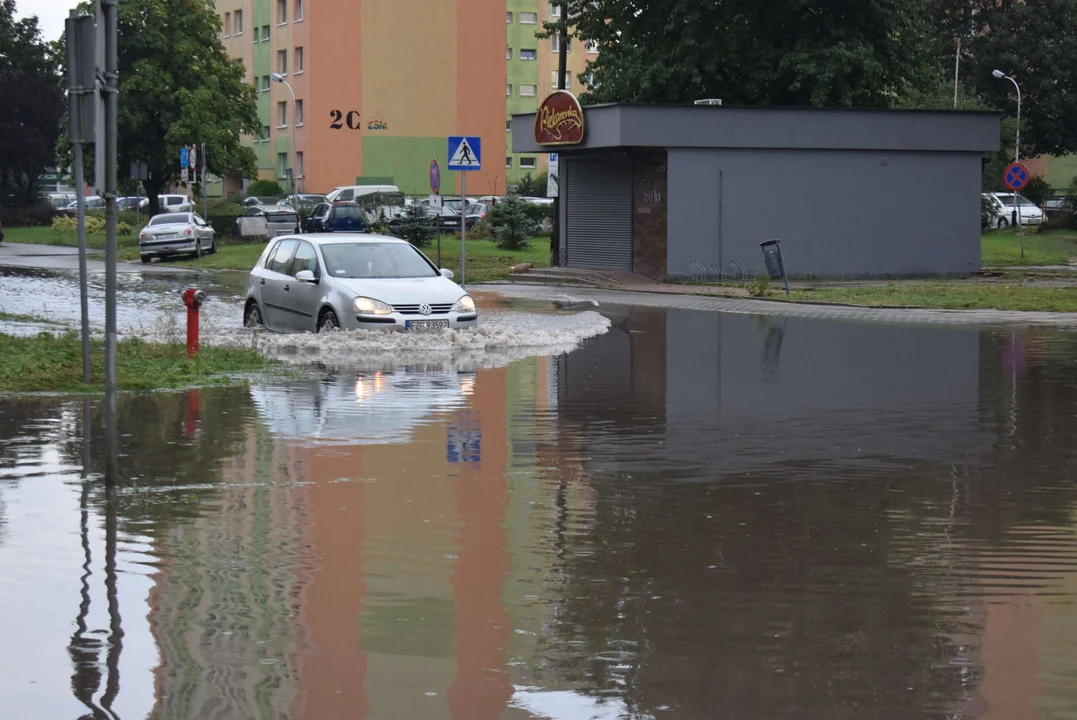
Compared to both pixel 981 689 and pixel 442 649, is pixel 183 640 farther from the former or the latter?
pixel 981 689

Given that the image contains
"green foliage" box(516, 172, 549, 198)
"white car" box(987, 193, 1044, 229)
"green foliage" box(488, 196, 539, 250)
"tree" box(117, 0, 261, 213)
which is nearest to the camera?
"green foliage" box(488, 196, 539, 250)

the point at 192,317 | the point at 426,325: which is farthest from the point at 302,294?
the point at 192,317

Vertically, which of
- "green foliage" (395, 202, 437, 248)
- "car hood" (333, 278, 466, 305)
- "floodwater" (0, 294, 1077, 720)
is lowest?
"floodwater" (0, 294, 1077, 720)

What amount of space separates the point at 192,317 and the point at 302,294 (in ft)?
11.3

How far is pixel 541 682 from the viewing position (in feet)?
18.4

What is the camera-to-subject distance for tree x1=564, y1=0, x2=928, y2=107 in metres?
42.6

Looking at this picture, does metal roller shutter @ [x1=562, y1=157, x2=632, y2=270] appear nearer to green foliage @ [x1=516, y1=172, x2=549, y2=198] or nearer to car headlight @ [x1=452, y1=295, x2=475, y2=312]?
car headlight @ [x1=452, y1=295, x2=475, y2=312]

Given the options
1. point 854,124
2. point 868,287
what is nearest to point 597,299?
point 868,287

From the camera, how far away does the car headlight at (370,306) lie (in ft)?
63.8

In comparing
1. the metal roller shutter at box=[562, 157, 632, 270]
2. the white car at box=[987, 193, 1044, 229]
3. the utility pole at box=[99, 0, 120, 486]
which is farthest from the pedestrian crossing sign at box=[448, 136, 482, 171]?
the white car at box=[987, 193, 1044, 229]

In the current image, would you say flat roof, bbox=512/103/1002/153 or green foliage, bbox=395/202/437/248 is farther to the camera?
green foliage, bbox=395/202/437/248

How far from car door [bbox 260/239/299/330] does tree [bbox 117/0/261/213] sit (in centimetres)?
4747

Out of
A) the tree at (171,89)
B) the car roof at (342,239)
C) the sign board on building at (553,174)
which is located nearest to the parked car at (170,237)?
the sign board on building at (553,174)

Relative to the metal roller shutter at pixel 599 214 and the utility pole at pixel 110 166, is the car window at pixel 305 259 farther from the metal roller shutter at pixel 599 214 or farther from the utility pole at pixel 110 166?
the metal roller shutter at pixel 599 214
